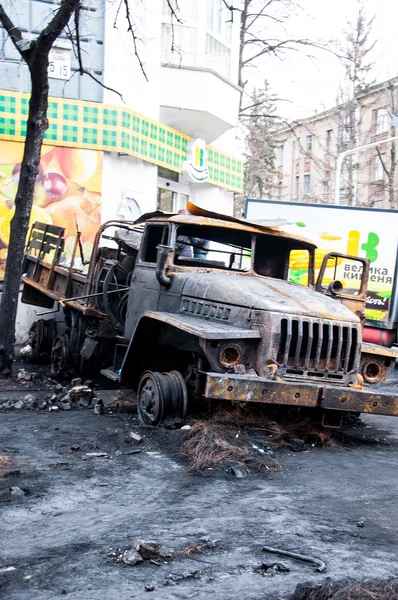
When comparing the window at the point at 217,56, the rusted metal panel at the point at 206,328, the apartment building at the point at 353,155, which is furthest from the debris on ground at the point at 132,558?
the apartment building at the point at 353,155

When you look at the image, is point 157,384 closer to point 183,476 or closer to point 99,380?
point 183,476

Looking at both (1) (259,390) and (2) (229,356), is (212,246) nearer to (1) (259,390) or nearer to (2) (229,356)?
(2) (229,356)

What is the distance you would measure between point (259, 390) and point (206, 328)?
2.47ft

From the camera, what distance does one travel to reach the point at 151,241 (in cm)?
835

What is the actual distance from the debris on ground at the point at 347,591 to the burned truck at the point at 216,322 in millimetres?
2733

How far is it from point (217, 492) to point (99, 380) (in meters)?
5.36

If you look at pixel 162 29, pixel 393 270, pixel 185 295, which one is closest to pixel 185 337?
pixel 185 295

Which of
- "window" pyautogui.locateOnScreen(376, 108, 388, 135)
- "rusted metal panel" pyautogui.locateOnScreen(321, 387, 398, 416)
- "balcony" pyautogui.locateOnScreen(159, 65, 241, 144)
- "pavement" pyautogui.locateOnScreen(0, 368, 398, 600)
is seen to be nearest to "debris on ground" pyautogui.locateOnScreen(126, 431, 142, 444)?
"pavement" pyautogui.locateOnScreen(0, 368, 398, 600)

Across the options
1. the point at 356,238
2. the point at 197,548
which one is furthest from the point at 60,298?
the point at 197,548

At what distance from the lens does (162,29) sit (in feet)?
52.2

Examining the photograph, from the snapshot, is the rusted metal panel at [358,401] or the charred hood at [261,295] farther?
the charred hood at [261,295]

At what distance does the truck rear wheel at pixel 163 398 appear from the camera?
22.5 feet

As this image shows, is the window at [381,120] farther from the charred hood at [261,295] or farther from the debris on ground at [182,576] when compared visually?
the debris on ground at [182,576]

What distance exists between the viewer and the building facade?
44.4ft
